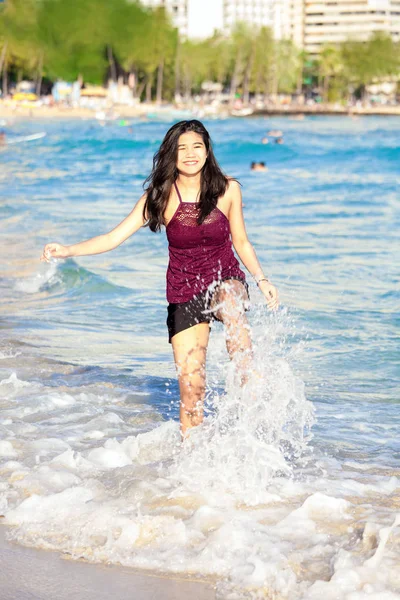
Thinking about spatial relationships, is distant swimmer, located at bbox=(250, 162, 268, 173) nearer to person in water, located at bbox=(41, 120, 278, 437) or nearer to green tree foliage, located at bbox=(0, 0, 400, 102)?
person in water, located at bbox=(41, 120, 278, 437)

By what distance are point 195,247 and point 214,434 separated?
0.94 metres

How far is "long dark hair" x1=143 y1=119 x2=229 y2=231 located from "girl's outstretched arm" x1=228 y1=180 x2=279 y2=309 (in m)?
0.09

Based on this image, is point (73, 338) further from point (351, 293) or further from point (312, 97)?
point (312, 97)

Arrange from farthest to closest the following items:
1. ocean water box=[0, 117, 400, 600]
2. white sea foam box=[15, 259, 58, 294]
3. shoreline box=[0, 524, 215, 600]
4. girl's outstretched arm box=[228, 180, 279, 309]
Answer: white sea foam box=[15, 259, 58, 294]
girl's outstretched arm box=[228, 180, 279, 309]
ocean water box=[0, 117, 400, 600]
shoreline box=[0, 524, 215, 600]

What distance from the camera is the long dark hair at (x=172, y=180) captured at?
480 centimetres

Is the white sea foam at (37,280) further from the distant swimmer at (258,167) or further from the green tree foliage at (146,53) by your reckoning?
the green tree foliage at (146,53)

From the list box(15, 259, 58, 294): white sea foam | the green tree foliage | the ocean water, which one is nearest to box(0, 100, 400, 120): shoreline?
the green tree foliage

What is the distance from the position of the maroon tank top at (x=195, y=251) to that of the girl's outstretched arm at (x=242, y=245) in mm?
81

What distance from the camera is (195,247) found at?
482 cm

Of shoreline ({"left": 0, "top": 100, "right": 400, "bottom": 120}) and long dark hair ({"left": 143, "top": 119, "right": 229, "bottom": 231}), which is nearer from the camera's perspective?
long dark hair ({"left": 143, "top": 119, "right": 229, "bottom": 231})

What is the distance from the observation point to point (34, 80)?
133m

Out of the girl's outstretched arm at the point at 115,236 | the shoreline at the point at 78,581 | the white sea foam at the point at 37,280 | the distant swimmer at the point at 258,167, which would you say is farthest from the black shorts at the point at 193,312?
the distant swimmer at the point at 258,167

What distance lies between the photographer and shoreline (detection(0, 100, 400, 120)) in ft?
355

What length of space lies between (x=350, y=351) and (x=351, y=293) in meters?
3.06
